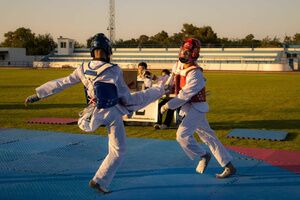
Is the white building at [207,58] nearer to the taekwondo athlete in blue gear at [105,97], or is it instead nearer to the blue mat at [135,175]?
the blue mat at [135,175]

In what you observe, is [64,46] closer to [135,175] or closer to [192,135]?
[135,175]

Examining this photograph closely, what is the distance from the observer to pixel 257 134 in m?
10.2

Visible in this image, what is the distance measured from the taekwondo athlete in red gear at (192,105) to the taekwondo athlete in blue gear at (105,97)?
21.6 inches

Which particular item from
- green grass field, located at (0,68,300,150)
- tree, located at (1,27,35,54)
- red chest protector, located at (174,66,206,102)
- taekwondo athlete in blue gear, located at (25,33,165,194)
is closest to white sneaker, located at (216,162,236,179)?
red chest protector, located at (174,66,206,102)

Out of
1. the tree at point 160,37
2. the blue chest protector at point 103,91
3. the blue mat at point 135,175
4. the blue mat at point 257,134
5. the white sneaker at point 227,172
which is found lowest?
the blue mat at point 257,134

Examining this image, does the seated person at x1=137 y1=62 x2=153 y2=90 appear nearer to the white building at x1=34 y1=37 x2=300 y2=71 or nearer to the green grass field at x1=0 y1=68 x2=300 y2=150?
the green grass field at x1=0 y1=68 x2=300 y2=150

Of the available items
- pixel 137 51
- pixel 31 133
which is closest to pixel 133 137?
pixel 31 133

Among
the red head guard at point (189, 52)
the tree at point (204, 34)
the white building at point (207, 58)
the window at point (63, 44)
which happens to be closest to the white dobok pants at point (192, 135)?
the red head guard at point (189, 52)

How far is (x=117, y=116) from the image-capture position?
549cm

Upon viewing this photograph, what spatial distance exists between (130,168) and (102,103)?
2.01 m

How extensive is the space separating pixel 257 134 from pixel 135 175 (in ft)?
15.4

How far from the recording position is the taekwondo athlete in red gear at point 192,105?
6062 millimetres

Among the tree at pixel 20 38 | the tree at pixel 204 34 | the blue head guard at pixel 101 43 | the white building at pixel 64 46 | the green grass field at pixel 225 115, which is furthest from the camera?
the tree at pixel 20 38

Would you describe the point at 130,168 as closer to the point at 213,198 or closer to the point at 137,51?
the point at 213,198
